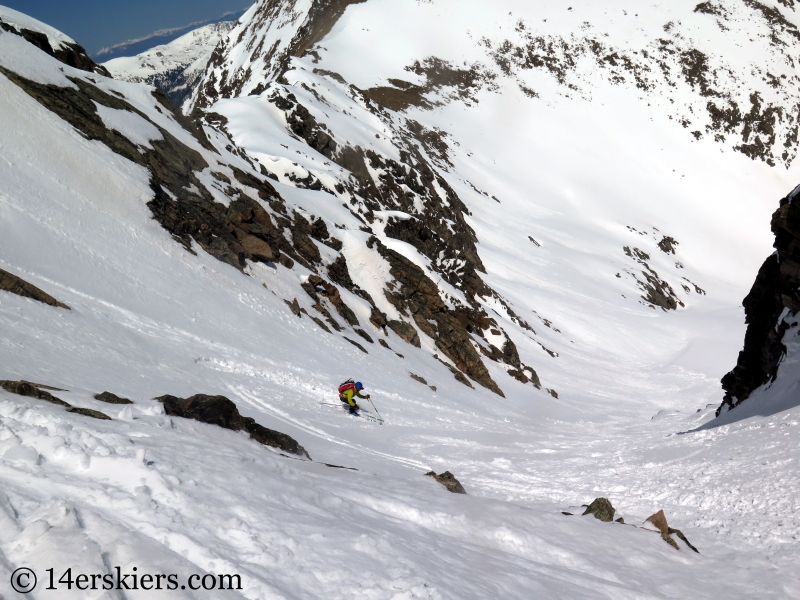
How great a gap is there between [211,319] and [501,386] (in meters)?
14.0

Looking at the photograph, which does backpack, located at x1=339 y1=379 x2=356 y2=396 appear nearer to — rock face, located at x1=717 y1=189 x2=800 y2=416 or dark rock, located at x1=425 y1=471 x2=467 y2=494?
dark rock, located at x1=425 y1=471 x2=467 y2=494

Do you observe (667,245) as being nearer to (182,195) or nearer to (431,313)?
(431,313)

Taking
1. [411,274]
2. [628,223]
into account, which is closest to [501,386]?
[411,274]

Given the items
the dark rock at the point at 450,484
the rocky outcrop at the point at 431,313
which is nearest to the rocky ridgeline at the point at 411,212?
the rocky outcrop at the point at 431,313

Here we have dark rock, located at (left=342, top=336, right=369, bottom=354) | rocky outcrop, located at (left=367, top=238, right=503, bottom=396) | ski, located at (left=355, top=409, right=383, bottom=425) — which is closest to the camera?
ski, located at (left=355, top=409, right=383, bottom=425)

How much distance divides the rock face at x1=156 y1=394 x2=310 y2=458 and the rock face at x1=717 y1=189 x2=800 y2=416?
11.2 m

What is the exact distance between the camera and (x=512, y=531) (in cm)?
638

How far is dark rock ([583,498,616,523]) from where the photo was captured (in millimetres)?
7746

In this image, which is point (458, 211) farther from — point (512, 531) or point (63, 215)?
point (512, 531)

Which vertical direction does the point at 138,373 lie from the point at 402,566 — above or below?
below

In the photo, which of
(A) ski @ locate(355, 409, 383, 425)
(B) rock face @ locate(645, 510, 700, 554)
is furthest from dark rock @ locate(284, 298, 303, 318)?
(B) rock face @ locate(645, 510, 700, 554)

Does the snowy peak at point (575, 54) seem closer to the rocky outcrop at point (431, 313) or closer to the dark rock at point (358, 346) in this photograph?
the rocky outcrop at point (431, 313)

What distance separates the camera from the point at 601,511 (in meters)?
7.82

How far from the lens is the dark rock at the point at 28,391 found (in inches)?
226
